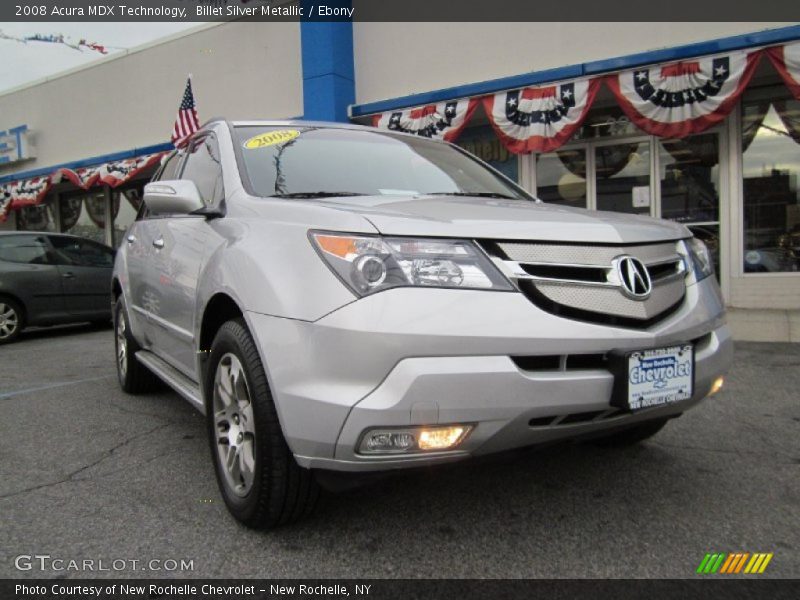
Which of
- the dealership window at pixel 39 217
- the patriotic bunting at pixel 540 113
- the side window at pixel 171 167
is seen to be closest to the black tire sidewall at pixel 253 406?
the side window at pixel 171 167

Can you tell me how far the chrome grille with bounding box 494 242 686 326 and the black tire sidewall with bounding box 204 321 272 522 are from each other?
3.06 feet

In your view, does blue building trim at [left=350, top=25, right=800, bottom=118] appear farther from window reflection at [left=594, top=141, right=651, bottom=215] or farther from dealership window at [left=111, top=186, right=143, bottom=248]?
dealership window at [left=111, top=186, right=143, bottom=248]

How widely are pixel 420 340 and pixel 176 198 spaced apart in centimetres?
157

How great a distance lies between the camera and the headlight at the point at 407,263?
75.7 inches

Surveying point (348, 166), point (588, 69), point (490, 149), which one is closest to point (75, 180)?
point (490, 149)

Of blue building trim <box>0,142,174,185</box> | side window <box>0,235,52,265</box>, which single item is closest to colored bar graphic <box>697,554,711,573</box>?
side window <box>0,235,52,265</box>

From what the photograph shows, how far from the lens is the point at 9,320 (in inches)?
320

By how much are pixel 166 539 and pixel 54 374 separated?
4.19 m

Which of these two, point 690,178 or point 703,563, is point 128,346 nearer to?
point 703,563

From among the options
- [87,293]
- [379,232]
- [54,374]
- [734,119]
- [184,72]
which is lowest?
[54,374]
